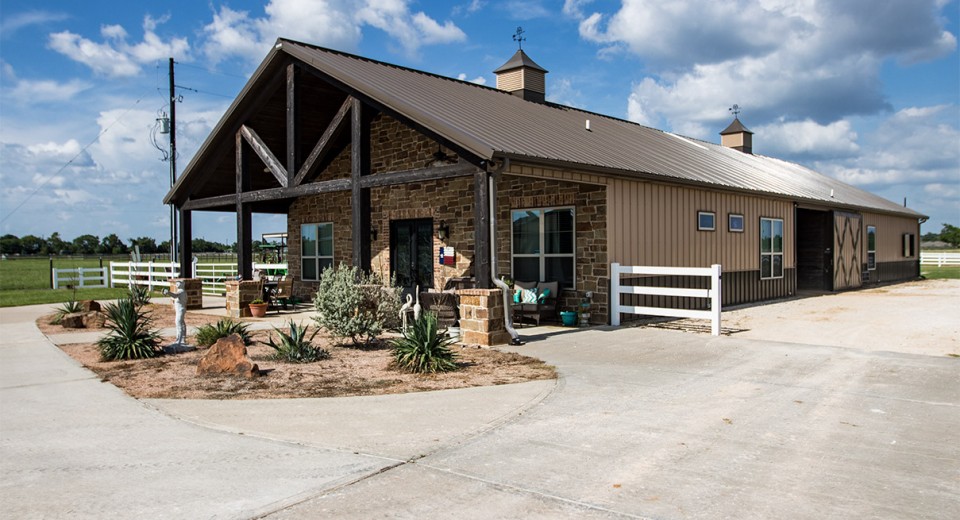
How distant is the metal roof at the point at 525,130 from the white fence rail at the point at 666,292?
1.72 m

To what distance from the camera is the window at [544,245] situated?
40.5 ft

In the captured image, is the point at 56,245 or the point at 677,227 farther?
the point at 56,245

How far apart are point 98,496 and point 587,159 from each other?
8597 millimetres

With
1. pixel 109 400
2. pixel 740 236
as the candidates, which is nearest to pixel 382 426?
pixel 109 400

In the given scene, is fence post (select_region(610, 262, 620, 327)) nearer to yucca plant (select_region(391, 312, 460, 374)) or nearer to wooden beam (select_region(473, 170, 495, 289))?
wooden beam (select_region(473, 170, 495, 289))

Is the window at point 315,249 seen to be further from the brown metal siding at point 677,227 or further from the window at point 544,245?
the brown metal siding at point 677,227

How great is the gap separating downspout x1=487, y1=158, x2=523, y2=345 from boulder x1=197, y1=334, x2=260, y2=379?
3391 mm

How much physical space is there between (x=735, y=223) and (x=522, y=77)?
6.02 m

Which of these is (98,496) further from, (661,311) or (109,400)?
(661,311)

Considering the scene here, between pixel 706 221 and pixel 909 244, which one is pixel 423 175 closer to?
pixel 706 221

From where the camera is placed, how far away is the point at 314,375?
7.41m

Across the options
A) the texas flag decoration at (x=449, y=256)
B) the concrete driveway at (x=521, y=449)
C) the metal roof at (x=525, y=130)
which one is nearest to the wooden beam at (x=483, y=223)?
the metal roof at (x=525, y=130)

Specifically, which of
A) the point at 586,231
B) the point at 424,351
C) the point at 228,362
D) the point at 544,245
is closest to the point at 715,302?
the point at 586,231

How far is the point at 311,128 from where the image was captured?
14961 millimetres
